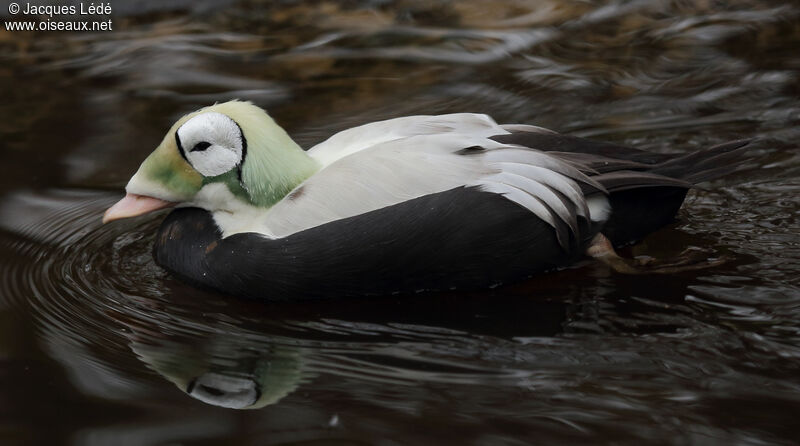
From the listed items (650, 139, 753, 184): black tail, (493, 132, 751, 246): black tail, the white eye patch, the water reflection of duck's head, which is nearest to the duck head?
the white eye patch

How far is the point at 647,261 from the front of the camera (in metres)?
4.80

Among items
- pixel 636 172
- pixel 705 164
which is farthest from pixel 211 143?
pixel 705 164

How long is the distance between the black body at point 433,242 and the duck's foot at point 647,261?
5cm

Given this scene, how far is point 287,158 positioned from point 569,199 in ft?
3.71

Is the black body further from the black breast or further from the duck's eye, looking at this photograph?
the duck's eye

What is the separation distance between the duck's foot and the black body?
0.17 feet

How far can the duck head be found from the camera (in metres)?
4.61

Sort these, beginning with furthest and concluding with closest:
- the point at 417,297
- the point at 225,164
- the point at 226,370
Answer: the point at 225,164
the point at 417,297
the point at 226,370

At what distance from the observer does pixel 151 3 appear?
802cm

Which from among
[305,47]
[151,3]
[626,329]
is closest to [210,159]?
[626,329]

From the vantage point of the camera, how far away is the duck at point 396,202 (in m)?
4.39

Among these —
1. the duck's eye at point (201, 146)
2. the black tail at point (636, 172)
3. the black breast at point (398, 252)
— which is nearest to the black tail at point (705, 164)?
the black tail at point (636, 172)

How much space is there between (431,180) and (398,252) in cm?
30

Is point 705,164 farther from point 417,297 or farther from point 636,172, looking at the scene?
point 417,297
